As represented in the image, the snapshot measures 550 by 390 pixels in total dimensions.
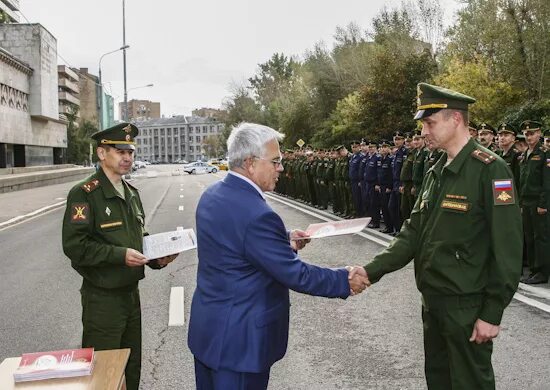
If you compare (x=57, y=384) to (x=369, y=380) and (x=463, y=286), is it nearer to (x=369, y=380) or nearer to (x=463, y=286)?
(x=463, y=286)

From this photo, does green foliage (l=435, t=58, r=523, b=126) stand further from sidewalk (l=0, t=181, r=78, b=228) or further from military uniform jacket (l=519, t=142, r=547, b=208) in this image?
sidewalk (l=0, t=181, r=78, b=228)

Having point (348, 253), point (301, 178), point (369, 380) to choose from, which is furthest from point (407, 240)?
point (301, 178)

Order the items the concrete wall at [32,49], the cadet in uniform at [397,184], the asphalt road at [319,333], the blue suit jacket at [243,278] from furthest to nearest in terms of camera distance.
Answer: the concrete wall at [32,49] < the cadet in uniform at [397,184] < the asphalt road at [319,333] < the blue suit jacket at [243,278]

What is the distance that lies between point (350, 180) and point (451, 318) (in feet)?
44.6

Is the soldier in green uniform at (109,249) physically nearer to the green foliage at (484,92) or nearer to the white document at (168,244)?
the white document at (168,244)

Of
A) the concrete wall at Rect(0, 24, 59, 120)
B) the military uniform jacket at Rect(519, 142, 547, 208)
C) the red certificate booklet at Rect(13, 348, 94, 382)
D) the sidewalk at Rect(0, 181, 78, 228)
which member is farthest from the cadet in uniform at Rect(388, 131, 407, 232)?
the concrete wall at Rect(0, 24, 59, 120)

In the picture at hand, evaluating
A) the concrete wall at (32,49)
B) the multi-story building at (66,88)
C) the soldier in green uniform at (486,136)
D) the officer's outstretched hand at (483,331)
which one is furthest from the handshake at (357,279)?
the multi-story building at (66,88)

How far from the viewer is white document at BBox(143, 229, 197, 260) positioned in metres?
3.82

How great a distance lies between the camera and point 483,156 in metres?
3.22

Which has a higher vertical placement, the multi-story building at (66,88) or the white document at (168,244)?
the multi-story building at (66,88)

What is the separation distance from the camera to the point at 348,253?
34.5ft

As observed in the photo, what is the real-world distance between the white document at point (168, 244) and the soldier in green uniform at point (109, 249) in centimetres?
9

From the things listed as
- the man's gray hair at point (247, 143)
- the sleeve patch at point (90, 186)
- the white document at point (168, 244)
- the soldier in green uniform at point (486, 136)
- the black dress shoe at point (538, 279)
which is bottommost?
the black dress shoe at point (538, 279)

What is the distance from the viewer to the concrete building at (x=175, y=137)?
192750 mm
